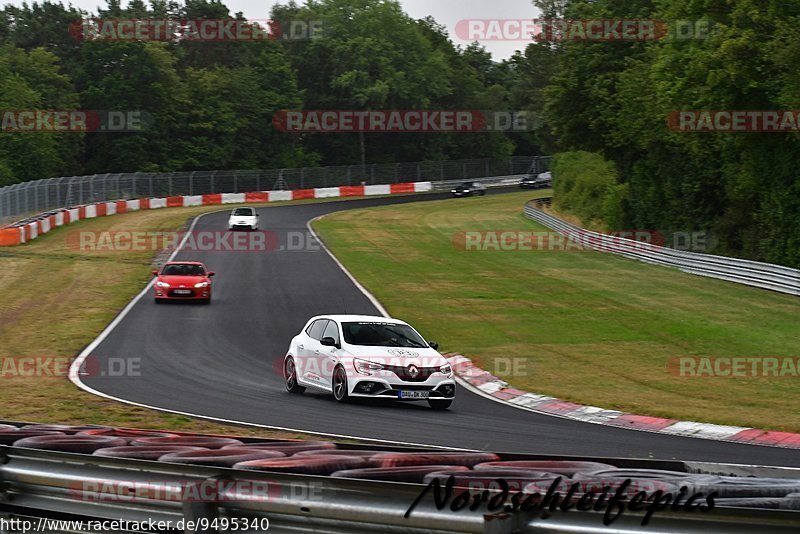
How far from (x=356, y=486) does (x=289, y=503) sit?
0.45 metres

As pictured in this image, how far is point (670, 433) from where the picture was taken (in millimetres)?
15102

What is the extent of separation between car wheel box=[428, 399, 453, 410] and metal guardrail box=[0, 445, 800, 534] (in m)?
10.6

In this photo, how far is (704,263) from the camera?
41.4 meters

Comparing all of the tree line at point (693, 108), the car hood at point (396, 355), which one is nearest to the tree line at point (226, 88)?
the tree line at point (693, 108)

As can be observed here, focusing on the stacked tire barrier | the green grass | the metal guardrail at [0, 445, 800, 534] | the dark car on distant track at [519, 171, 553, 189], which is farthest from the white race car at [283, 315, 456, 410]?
the dark car on distant track at [519, 171, 553, 189]

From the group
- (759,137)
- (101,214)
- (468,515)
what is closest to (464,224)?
(101,214)

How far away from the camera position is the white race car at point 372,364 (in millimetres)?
17109

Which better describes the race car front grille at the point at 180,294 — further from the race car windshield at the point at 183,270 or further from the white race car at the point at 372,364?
the white race car at the point at 372,364

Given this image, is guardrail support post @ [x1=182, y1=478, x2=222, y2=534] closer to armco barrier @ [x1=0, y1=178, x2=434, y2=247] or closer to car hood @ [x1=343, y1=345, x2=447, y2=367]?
car hood @ [x1=343, y1=345, x2=447, y2=367]

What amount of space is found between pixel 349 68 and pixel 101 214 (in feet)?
157

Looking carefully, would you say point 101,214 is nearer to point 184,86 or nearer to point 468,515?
point 184,86

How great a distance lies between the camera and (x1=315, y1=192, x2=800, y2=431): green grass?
1883 cm

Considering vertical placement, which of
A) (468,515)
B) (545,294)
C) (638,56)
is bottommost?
(545,294)

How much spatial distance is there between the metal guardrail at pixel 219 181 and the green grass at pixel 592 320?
54.3 ft
